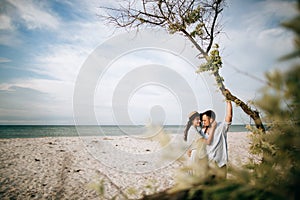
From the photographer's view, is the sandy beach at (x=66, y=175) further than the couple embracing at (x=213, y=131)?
Yes

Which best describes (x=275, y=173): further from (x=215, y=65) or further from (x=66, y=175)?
(x=66, y=175)

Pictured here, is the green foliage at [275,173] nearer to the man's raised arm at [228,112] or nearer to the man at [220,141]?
the man at [220,141]

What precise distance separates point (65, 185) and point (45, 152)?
26.5 ft

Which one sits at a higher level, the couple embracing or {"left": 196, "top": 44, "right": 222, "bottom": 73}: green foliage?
{"left": 196, "top": 44, "right": 222, "bottom": 73}: green foliage

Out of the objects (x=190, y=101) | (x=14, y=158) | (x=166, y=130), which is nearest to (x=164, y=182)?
(x=190, y=101)

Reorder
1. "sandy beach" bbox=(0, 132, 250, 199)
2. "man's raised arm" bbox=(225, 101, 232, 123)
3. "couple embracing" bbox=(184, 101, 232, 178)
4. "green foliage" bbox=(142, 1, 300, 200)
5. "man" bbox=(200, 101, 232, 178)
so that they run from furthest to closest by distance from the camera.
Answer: "sandy beach" bbox=(0, 132, 250, 199) < "man's raised arm" bbox=(225, 101, 232, 123) < "man" bbox=(200, 101, 232, 178) < "couple embracing" bbox=(184, 101, 232, 178) < "green foliage" bbox=(142, 1, 300, 200)

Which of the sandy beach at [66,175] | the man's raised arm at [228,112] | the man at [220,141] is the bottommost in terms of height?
the sandy beach at [66,175]

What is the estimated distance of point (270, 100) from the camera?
1.02 m

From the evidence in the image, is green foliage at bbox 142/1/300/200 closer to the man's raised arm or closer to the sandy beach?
the man's raised arm

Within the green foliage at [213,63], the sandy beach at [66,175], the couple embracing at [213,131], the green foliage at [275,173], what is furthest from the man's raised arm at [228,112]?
the green foliage at [275,173]

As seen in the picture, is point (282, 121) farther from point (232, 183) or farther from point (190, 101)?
point (190, 101)

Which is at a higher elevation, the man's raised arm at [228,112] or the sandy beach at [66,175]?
the man's raised arm at [228,112]

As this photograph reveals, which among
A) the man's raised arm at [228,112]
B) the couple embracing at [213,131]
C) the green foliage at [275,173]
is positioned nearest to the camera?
the green foliage at [275,173]

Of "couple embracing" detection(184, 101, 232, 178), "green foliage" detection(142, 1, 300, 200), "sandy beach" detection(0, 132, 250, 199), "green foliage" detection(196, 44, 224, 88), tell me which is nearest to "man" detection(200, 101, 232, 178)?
"couple embracing" detection(184, 101, 232, 178)
